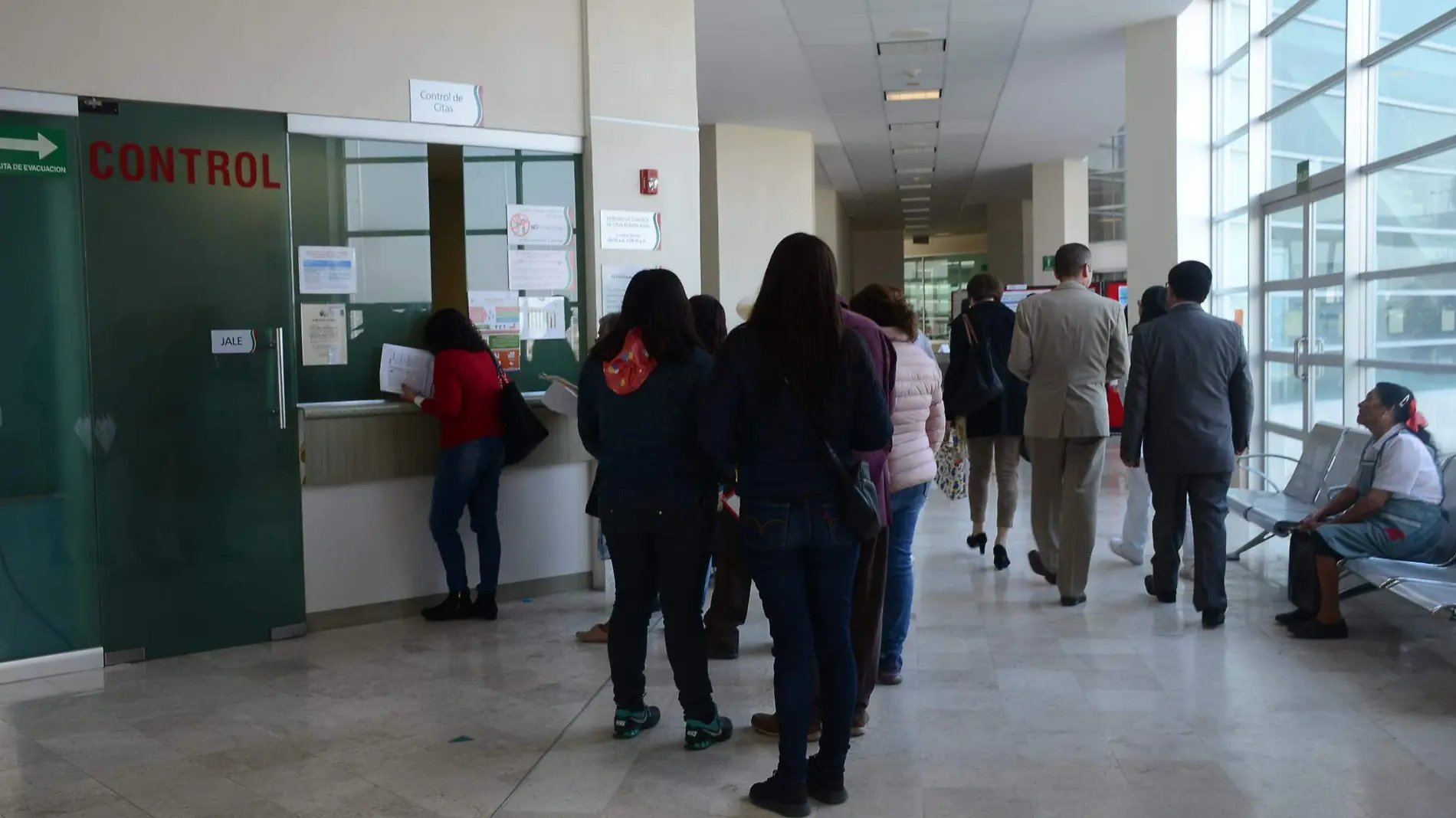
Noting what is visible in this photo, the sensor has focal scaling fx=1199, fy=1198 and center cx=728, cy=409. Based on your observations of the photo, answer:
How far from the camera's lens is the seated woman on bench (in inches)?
193

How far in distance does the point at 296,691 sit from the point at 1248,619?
4.07 m

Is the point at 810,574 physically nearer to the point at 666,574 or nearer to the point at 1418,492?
the point at 666,574

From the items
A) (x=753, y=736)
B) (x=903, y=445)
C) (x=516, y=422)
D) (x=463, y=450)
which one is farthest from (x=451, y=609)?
(x=903, y=445)

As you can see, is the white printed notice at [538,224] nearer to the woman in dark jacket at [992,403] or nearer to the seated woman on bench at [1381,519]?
the woman in dark jacket at [992,403]

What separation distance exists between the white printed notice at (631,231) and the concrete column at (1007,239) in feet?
57.3

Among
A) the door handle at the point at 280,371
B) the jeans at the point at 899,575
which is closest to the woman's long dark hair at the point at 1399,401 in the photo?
the jeans at the point at 899,575

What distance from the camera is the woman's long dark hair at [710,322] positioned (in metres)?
4.24

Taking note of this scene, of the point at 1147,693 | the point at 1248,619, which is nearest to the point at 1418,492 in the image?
the point at 1248,619

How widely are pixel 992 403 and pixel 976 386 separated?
0.89 ft

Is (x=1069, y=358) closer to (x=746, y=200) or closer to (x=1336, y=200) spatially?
(x=1336, y=200)

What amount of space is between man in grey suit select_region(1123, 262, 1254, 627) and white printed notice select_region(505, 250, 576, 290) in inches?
110

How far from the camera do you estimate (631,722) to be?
3.93m

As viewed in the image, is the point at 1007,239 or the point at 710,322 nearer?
the point at 710,322

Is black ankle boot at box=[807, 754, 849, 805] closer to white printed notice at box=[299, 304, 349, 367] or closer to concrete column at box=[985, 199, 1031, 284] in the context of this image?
white printed notice at box=[299, 304, 349, 367]
